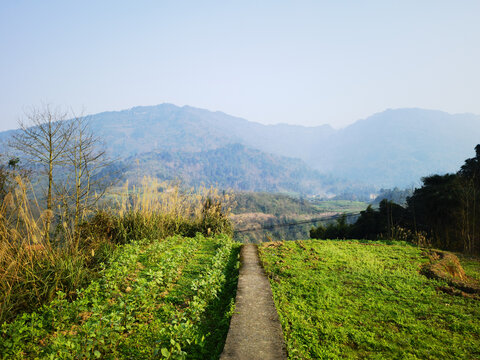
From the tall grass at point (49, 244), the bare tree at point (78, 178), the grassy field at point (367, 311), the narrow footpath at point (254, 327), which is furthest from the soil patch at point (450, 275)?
the bare tree at point (78, 178)

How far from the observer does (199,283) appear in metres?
4.47

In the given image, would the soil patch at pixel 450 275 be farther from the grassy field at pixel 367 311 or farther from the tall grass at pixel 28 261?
the tall grass at pixel 28 261

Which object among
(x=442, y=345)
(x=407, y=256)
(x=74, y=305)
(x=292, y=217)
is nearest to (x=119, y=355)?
(x=74, y=305)

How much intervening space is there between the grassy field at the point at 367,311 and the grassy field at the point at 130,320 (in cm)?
97

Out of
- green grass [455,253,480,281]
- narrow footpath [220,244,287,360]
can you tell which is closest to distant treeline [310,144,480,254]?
green grass [455,253,480,281]

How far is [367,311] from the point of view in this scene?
13.9 ft

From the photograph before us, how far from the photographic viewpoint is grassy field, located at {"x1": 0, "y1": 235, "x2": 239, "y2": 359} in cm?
291

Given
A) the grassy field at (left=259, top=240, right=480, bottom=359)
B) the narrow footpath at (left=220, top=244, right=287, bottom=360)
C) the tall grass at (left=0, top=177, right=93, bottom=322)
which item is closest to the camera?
the narrow footpath at (left=220, top=244, right=287, bottom=360)

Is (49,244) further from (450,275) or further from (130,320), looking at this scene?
(450,275)

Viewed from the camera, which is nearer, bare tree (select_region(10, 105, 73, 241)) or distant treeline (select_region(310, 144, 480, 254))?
bare tree (select_region(10, 105, 73, 241))

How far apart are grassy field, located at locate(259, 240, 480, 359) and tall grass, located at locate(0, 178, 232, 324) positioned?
3.13 m

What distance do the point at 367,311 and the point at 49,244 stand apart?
4.86m

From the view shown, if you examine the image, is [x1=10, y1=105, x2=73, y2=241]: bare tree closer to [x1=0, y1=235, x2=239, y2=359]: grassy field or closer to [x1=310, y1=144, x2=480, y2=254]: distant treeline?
[x1=0, y1=235, x2=239, y2=359]: grassy field

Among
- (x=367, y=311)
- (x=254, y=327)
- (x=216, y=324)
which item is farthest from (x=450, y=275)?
(x=216, y=324)
